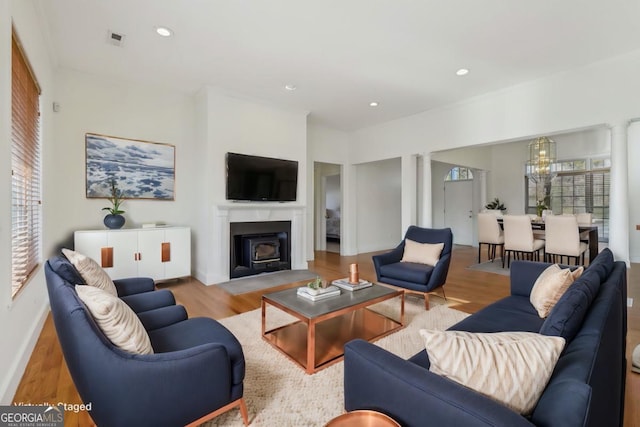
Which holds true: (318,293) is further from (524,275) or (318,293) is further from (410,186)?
(410,186)

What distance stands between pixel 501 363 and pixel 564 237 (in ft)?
16.3

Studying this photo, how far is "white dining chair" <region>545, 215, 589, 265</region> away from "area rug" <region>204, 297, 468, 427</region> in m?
3.30

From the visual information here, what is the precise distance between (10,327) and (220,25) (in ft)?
9.62

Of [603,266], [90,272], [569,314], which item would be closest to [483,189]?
[603,266]

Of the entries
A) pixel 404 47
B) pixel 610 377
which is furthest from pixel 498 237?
pixel 610 377

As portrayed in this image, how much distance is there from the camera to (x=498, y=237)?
5680 millimetres

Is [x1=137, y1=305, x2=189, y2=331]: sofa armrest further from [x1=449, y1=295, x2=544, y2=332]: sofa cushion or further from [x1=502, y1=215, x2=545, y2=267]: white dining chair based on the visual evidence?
[x1=502, y1=215, x2=545, y2=267]: white dining chair

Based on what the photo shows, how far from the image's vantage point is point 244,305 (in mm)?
3447

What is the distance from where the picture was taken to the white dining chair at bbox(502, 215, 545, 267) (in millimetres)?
5078

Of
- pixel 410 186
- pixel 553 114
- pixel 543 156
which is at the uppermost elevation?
pixel 553 114

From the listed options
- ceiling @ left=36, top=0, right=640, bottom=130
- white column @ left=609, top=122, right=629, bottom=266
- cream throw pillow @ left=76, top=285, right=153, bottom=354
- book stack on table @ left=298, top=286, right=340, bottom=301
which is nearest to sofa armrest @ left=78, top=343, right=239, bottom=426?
cream throw pillow @ left=76, top=285, right=153, bottom=354

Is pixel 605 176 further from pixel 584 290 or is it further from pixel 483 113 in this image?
pixel 584 290

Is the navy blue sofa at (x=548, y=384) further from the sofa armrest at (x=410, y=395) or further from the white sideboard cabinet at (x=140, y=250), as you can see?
the white sideboard cabinet at (x=140, y=250)

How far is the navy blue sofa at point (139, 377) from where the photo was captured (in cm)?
116
